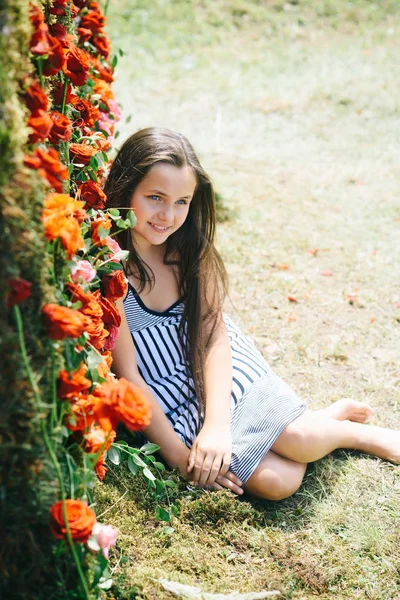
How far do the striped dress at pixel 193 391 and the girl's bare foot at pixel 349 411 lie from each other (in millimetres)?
259

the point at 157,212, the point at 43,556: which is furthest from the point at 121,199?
the point at 43,556

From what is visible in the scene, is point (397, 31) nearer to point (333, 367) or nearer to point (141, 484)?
point (333, 367)

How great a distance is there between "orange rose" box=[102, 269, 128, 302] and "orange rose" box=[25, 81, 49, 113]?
0.74m

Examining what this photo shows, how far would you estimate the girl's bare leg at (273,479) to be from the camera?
2406 millimetres

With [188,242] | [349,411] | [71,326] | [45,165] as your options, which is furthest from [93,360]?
[349,411]

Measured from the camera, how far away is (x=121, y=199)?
2.60 meters

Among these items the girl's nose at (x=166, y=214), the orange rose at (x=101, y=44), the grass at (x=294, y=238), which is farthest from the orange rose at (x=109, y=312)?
the orange rose at (x=101, y=44)

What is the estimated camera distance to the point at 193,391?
2627mm

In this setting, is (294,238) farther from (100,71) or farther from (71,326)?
(71,326)

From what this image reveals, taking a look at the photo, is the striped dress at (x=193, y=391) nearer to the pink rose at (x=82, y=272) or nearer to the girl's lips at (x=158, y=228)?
the girl's lips at (x=158, y=228)

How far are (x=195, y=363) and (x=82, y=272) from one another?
36.5 inches

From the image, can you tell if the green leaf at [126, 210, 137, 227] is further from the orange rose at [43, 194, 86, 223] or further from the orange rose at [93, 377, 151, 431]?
the orange rose at [93, 377, 151, 431]

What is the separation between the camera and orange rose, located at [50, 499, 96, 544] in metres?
1.51

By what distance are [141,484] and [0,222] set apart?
1.30 meters
